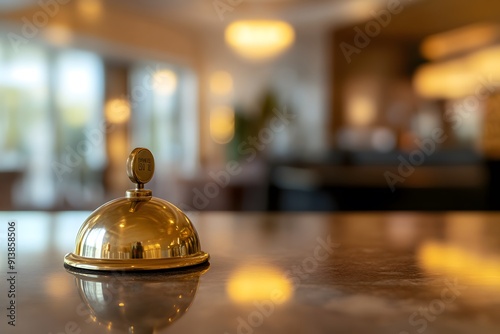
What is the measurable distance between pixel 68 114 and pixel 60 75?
0.46 meters

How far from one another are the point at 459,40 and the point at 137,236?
7.16 metres

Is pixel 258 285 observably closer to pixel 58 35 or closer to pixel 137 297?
pixel 137 297

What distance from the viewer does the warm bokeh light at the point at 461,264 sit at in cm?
62

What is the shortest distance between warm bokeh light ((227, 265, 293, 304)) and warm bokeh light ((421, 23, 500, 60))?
6.90 metres

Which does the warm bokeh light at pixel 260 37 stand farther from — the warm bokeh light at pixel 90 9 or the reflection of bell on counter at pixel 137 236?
the reflection of bell on counter at pixel 137 236

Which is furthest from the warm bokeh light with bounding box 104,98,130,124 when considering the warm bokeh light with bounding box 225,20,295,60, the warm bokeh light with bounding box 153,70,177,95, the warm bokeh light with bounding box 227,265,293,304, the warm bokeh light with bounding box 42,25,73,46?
the warm bokeh light with bounding box 227,265,293,304

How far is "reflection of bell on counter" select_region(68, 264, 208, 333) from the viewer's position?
1.42 feet

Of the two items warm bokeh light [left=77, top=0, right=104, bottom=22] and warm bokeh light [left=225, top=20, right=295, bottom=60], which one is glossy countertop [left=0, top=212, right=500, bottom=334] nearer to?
warm bokeh light [left=77, top=0, right=104, bottom=22]

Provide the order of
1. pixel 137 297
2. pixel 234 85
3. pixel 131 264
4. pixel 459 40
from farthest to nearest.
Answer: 1. pixel 234 85
2. pixel 459 40
3. pixel 131 264
4. pixel 137 297

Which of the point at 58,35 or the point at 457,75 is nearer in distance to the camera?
the point at 58,35

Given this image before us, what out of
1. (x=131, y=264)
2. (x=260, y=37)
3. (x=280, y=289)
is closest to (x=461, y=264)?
(x=280, y=289)

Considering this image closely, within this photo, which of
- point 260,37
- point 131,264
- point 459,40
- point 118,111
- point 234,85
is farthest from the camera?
point 234,85

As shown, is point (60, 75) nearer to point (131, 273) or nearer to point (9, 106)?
point (9, 106)

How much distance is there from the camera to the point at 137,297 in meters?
0.51
